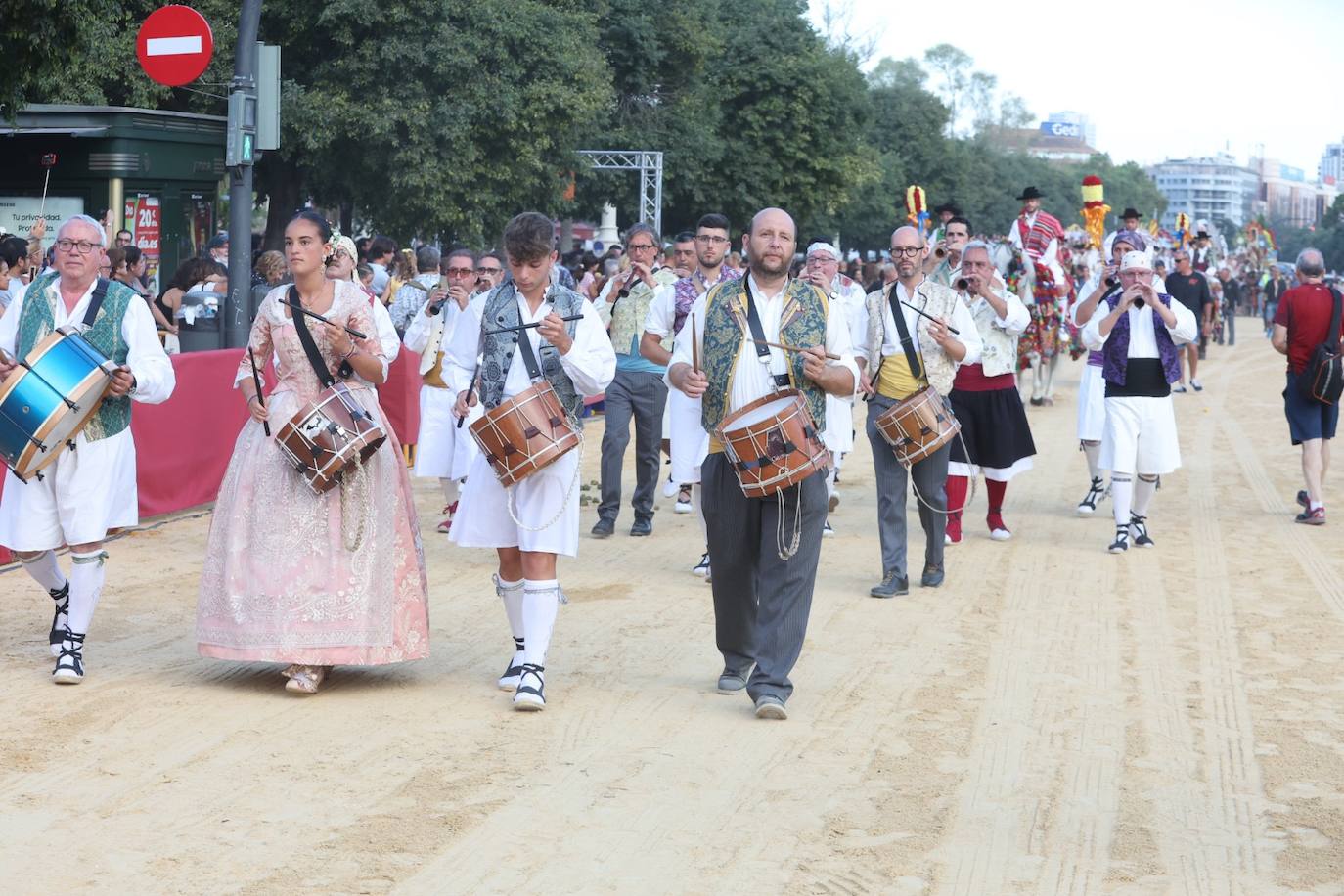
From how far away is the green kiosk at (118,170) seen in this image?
744 inches

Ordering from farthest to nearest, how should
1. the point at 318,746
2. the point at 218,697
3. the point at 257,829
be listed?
the point at 218,697 → the point at 318,746 → the point at 257,829

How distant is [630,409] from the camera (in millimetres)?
12180

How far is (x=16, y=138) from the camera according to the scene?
19.5 metres

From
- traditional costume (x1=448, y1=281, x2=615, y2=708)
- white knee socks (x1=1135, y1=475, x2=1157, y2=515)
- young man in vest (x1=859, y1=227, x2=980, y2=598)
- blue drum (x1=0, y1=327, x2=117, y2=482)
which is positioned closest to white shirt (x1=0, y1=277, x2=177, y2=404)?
blue drum (x1=0, y1=327, x2=117, y2=482)

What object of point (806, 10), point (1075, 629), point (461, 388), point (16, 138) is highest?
point (806, 10)

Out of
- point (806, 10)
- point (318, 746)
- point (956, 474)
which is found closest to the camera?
point (318, 746)

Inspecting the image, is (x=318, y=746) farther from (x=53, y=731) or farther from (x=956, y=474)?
(x=956, y=474)

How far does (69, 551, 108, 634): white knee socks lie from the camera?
741cm

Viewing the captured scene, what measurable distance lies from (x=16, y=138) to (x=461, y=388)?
46.2 feet

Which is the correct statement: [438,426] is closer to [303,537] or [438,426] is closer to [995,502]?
[995,502]

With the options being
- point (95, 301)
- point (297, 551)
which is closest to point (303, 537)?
point (297, 551)

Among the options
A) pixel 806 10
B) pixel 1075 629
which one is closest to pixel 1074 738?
pixel 1075 629

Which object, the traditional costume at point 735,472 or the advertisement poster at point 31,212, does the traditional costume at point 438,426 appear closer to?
the traditional costume at point 735,472

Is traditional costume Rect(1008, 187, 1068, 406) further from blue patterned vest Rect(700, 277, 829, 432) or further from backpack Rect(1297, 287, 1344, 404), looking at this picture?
Result: blue patterned vest Rect(700, 277, 829, 432)
